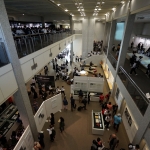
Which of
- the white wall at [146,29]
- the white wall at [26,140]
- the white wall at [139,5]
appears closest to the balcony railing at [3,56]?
the white wall at [26,140]

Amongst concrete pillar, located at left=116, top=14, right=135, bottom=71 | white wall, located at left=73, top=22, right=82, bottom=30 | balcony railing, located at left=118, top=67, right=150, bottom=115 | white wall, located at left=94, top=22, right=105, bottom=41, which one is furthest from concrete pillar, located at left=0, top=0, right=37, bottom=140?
white wall, located at left=94, top=22, right=105, bottom=41

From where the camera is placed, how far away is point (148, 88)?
646 cm

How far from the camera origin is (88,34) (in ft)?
69.3

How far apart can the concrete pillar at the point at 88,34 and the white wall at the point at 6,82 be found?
19.0m

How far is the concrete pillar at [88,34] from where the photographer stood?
800 inches

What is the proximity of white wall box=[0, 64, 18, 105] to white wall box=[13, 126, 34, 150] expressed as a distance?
244 centimetres

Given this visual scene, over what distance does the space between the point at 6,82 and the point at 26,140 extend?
3342mm

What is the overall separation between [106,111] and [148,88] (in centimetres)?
295

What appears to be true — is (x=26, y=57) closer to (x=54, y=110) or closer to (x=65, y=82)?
(x=54, y=110)

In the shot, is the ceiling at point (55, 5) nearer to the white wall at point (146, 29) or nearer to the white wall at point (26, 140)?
the white wall at point (146, 29)

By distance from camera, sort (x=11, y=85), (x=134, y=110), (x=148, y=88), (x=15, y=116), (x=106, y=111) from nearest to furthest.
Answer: (x=11, y=85) → (x=134, y=110) → (x=148, y=88) → (x=106, y=111) → (x=15, y=116)

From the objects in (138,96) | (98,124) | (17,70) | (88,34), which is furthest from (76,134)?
(88,34)

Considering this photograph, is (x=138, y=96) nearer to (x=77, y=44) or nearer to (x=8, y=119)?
(x=8, y=119)

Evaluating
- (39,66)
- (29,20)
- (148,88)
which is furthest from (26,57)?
(29,20)
